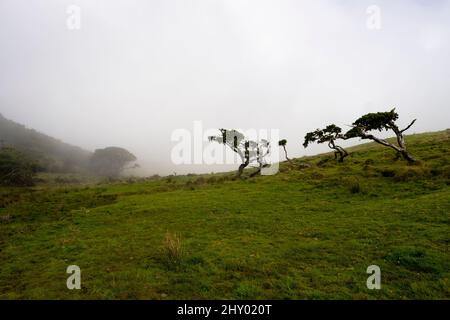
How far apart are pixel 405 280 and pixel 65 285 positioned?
446 inches

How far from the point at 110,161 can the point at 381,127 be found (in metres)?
124

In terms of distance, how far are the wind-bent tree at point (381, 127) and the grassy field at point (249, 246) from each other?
24.6 ft

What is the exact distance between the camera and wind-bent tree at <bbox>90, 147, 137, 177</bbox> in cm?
13325

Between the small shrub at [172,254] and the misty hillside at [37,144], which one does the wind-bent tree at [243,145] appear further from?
the misty hillside at [37,144]

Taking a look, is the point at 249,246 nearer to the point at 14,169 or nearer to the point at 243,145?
the point at 243,145

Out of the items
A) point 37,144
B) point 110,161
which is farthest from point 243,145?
point 37,144

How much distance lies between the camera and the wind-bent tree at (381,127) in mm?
32103

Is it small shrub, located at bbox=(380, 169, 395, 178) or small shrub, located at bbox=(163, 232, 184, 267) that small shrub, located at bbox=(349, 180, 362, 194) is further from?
small shrub, located at bbox=(163, 232, 184, 267)

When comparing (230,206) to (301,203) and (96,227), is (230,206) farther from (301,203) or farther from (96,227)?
(96,227)

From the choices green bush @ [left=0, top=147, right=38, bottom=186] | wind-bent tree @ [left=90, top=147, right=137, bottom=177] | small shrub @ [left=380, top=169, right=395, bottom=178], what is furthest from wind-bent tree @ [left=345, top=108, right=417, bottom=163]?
wind-bent tree @ [left=90, top=147, right=137, bottom=177]

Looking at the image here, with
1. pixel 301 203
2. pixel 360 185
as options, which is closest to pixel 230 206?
pixel 301 203

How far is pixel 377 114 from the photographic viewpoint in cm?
3309

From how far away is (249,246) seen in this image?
13039mm
